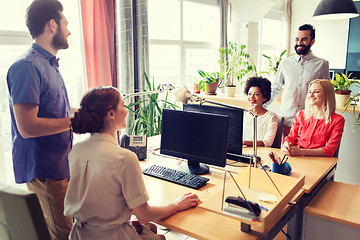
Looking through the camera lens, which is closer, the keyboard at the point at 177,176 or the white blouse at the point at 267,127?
the keyboard at the point at 177,176

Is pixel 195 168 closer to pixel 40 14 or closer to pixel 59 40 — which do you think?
pixel 59 40

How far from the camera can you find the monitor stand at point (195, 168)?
192 centimetres

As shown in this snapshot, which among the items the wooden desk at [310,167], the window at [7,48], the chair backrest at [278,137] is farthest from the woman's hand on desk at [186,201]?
the window at [7,48]

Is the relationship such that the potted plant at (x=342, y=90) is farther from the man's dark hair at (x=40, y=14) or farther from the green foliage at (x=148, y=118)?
the man's dark hair at (x=40, y=14)

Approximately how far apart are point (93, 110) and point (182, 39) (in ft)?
11.8

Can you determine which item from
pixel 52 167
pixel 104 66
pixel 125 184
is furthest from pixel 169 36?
pixel 125 184

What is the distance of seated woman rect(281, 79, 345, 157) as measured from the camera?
2.29 metres

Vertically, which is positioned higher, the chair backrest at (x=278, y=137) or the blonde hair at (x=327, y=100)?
the blonde hair at (x=327, y=100)

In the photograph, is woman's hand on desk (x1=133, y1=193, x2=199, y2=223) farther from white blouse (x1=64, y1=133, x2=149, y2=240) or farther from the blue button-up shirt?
the blue button-up shirt

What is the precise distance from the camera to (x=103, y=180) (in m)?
1.25

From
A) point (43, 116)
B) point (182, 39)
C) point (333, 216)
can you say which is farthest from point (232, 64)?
point (43, 116)

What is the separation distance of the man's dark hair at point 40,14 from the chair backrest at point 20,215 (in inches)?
35.3

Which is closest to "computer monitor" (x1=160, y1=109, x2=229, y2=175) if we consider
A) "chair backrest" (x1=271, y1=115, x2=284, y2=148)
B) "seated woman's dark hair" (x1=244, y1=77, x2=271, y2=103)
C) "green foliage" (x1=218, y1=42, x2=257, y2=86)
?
"chair backrest" (x1=271, y1=115, x2=284, y2=148)

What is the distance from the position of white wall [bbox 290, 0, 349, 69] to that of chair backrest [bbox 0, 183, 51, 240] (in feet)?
21.8
